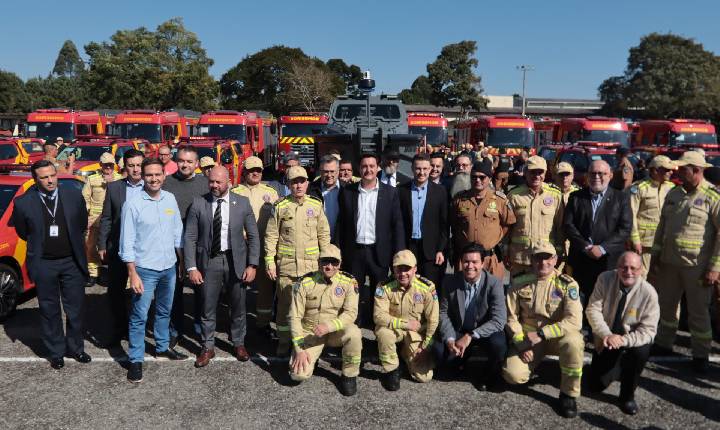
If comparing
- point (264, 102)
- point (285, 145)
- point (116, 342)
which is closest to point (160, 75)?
point (264, 102)

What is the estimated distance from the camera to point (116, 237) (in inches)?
227

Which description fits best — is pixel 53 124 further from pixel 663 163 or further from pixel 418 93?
pixel 418 93

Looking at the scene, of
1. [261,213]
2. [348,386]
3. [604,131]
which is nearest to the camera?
[348,386]

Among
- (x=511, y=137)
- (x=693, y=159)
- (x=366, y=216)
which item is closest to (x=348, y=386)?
(x=366, y=216)

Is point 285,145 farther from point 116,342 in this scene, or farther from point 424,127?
point 116,342

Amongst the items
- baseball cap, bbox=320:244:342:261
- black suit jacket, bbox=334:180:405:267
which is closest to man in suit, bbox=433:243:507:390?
black suit jacket, bbox=334:180:405:267

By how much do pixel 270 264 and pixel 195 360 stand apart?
1.19 metres

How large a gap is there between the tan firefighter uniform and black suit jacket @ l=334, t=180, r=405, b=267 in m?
1.27

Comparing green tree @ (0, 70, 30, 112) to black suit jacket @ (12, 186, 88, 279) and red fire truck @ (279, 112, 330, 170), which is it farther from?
black suit jacket @ (12, 186, 88, 279)

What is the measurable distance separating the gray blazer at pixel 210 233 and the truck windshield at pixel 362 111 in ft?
28.0

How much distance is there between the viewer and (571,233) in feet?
18.2

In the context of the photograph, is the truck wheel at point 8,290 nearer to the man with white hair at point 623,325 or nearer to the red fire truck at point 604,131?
the man with white hair at point 623,325

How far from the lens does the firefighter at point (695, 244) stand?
17.0 feet

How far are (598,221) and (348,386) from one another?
113 inches
